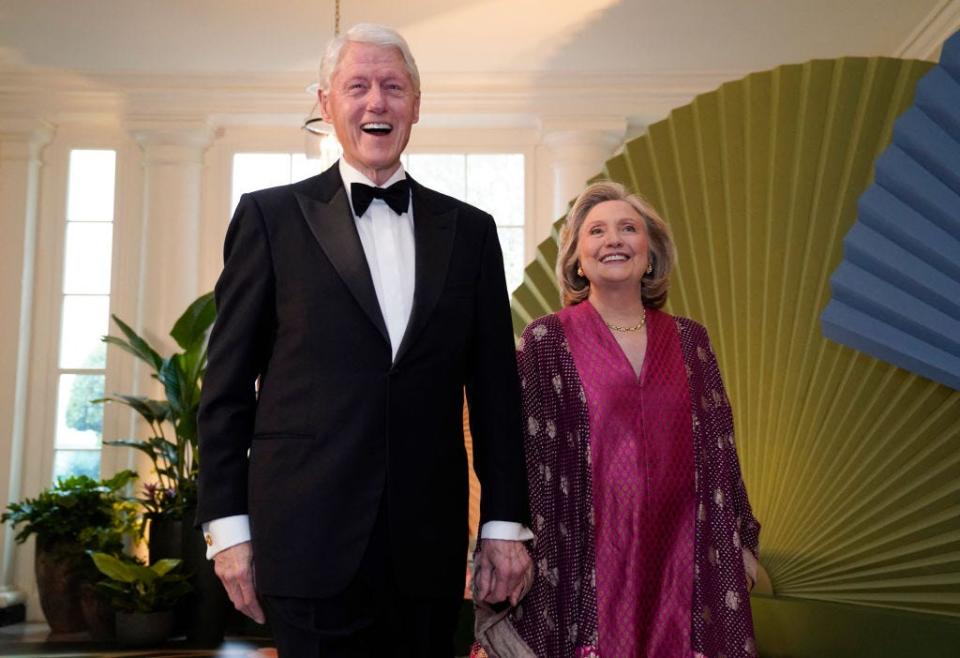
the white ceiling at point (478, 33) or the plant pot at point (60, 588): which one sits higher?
the white ceiling at point (478, 33)

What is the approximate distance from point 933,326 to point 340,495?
97 centimetres

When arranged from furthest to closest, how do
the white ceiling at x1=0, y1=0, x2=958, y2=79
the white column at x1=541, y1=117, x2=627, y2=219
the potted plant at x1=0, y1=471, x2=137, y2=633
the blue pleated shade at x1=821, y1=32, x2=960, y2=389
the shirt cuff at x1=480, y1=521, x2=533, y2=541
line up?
the white column at x1=541, y1=117, x2=627, y2=219 < the potted plant at x1=0, y1=471, x2=137, y2=633 < the white ceiling at x1=0, y1=0, x2=958, y2=79 < the blue pleated shade at x1=821, y1=32, x2=960, y2=389 < the shirt cuff at x1=480, y1=521, x2=533, y2=541

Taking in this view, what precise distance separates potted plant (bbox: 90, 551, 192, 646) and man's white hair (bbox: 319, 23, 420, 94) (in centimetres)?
392

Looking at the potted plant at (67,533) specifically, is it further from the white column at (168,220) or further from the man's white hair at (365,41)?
the man's white hair at (365,41)

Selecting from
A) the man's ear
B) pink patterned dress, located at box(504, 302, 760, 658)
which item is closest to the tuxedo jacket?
the man's ear

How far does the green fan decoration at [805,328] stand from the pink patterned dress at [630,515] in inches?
19.4

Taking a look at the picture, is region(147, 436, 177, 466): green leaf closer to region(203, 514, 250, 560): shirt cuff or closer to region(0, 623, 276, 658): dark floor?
region(0, 623, 276, 658): dark floor

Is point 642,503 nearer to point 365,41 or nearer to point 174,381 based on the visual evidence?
point 365,41

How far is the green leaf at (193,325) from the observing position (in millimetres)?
5344

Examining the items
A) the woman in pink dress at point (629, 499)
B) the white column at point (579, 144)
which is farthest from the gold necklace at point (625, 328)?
the white column at point (579, 144)

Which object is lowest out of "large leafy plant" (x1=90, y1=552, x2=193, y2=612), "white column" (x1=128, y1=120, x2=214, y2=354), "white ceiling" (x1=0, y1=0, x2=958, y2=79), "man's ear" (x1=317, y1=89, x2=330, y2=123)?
"large leafy plant" (x1=90, y1=552, x2=193, y2=612)

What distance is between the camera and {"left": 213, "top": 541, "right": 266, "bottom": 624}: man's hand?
49.0 inches

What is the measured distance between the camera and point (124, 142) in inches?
250

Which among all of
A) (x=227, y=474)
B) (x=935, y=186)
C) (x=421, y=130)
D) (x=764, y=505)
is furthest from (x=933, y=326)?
(x=421, y=130)
